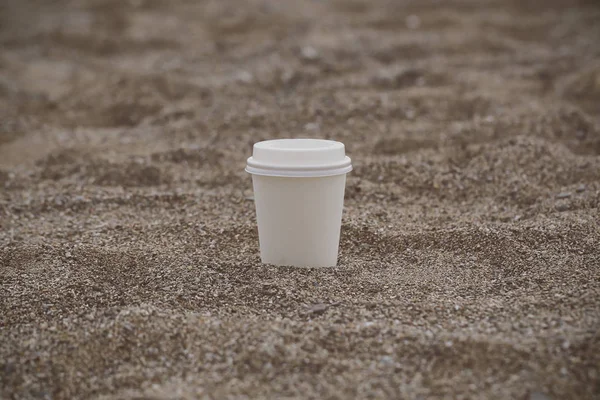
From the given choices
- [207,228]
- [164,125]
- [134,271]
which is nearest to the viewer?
[134,271]

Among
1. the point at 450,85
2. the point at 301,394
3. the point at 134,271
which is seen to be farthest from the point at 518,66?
the point at 301,394

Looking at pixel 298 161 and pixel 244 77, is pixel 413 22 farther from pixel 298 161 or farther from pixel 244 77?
pixel 298 161

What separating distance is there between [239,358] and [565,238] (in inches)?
63.6

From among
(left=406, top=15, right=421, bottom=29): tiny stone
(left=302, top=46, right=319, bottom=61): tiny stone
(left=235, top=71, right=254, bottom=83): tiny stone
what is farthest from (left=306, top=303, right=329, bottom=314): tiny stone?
(left=406, top=15, right=421, bottom=29): tiny stone

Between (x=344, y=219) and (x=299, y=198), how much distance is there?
2.36 ft

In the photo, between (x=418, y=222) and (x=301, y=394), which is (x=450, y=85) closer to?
(x=418, y=222)

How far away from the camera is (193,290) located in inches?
104

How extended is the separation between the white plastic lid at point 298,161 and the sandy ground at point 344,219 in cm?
45

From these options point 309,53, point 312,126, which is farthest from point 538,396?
point 309,53

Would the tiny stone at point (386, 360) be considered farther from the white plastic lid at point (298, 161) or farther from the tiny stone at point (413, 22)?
the tiny stone at point (413, 22)

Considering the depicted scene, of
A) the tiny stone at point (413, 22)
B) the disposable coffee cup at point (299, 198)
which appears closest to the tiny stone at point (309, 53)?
the tiny stone at point (413, 22)

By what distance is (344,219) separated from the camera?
3.29 metres

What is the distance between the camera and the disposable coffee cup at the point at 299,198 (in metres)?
2.55

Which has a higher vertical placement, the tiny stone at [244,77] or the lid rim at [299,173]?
the lid rim at [299,173]
